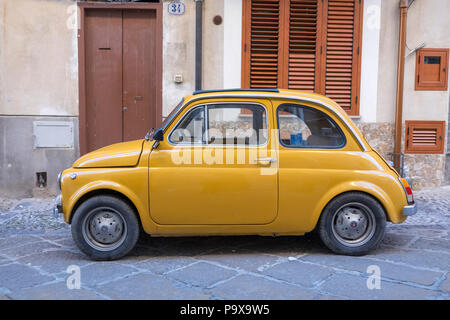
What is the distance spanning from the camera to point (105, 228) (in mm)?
4602

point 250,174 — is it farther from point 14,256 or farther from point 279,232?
point 14,256

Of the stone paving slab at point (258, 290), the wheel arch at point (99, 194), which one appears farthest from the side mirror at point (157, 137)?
the stone paving slab at point (258, 290)

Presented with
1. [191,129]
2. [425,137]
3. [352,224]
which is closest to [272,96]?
[191,129]

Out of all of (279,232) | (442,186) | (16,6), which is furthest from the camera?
(442,186)

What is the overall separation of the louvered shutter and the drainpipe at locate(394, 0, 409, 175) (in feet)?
4.87

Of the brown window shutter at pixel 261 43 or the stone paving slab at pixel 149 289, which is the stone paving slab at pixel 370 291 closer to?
the stone paving slab at pixel 149 289

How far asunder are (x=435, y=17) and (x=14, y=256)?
7837 millimetres

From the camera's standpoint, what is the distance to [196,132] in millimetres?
4699

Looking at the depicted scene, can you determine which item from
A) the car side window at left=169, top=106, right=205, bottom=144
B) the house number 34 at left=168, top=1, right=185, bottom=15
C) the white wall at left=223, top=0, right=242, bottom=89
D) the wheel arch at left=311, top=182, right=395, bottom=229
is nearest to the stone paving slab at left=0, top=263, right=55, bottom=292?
the car side window at left=169, top=106, right=205, bottom=144

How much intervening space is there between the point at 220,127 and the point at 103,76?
14.1ft

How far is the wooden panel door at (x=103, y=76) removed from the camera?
8297 mm

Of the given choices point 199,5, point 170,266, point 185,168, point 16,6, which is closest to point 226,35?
point 199,5

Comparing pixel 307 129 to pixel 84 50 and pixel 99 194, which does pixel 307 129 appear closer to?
pixel 99 194

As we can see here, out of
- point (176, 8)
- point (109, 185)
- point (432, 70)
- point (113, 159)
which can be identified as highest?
point (176, 8)
